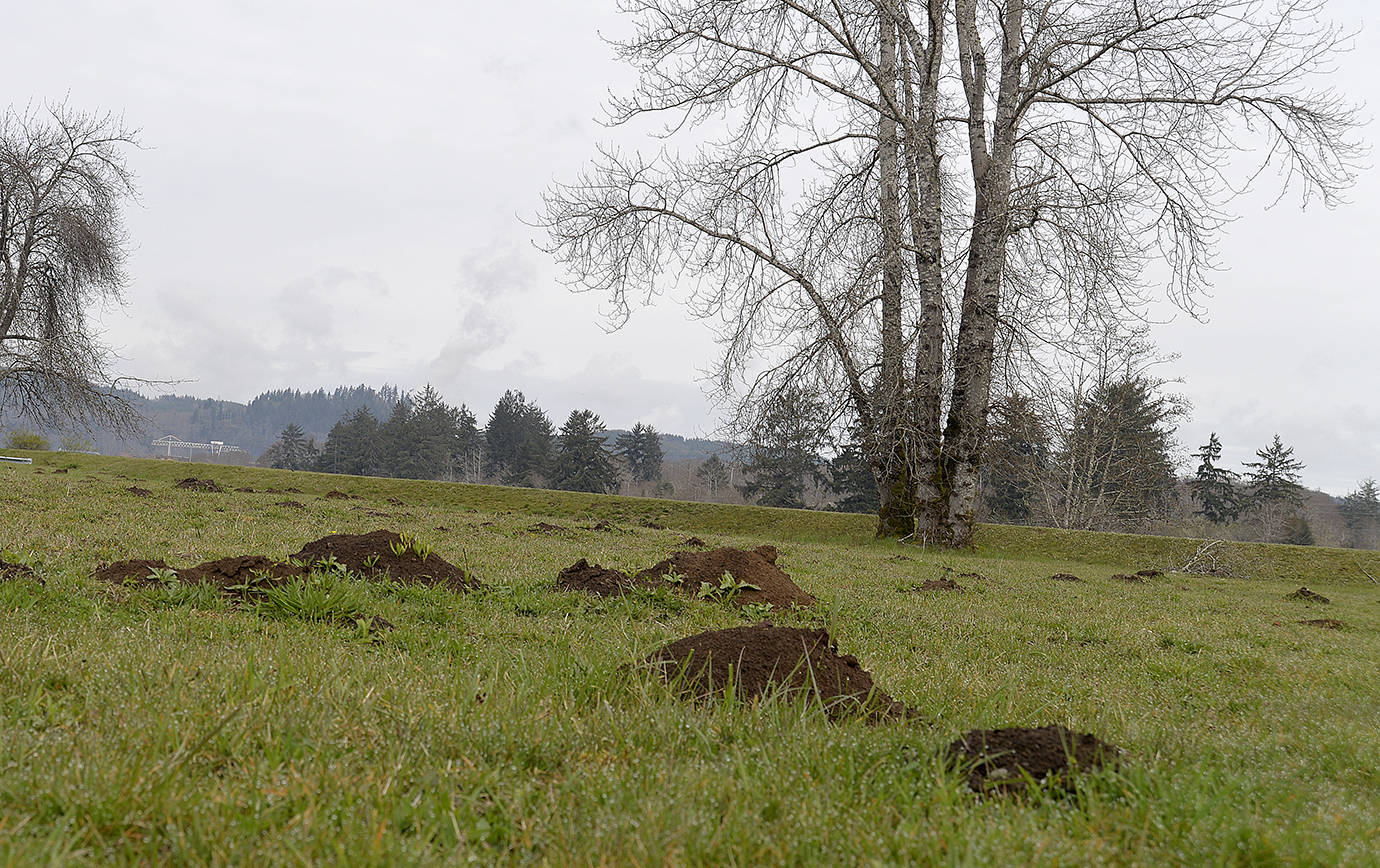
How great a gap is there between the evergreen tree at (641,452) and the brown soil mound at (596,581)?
8993cm

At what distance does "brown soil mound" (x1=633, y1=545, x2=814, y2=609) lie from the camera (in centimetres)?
741

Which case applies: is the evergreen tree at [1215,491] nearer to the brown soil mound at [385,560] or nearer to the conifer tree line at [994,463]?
the conifer tree line at [994,463]

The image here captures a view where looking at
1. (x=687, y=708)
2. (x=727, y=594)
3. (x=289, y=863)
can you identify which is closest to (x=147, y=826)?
(x=289, y=863)

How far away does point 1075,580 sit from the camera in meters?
14.8

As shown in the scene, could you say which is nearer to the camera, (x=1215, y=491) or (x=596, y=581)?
(x=596, y=581)

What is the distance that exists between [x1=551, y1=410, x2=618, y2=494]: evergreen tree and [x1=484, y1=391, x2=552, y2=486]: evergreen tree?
29.9 feet

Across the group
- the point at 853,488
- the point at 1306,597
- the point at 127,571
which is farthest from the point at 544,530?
the point at 853,488

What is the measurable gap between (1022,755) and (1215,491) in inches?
2878

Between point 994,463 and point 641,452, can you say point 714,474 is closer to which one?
point 641,452

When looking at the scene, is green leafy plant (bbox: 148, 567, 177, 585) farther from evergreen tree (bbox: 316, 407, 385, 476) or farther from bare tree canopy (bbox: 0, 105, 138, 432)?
evergreen tree (bbox: 316, 407, 385, 476)

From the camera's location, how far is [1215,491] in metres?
61.2

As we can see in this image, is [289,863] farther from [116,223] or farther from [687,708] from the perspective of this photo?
[116,223]

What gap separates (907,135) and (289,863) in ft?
70.1

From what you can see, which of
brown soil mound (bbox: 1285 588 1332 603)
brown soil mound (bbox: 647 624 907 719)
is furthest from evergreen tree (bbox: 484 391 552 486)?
brown soil mound (bbox: 647 624 907 719)
